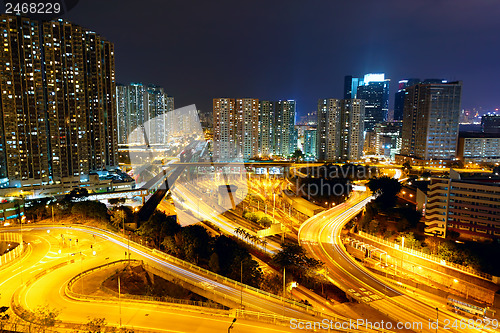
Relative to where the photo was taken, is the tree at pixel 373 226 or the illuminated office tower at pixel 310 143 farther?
the illuminated office tower at pixel 310 143

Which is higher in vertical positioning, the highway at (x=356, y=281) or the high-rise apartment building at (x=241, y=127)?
the high-rise apartment building at (x=241, y=127)

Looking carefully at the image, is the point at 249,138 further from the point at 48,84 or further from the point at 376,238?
the point at 376,238

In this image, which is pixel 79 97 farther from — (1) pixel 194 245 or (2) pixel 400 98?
(2) pixel 400 98

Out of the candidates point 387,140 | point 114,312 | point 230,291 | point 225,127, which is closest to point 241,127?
point 225,127

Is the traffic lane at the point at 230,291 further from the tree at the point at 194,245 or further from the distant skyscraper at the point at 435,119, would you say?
the distant skyscraper at the point at 435,119

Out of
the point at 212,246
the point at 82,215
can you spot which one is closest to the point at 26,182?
the point at 82,215

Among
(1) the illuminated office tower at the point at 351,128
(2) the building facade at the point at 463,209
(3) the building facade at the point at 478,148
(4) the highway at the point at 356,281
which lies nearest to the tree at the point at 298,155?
(1) the illuminated office tower at the point at 351,128

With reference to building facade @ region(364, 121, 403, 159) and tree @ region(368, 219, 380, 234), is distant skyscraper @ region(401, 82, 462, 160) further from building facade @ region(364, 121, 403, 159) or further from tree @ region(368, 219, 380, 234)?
tree @ region(368, 219, 380, 234)
